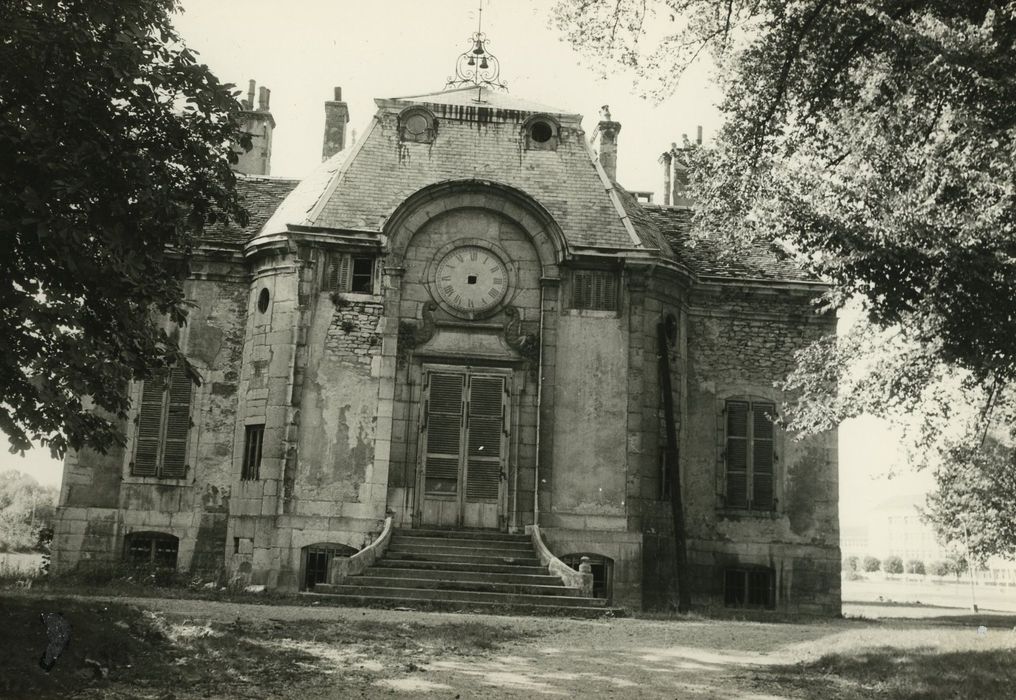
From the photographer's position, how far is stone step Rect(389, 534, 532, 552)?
693 inches

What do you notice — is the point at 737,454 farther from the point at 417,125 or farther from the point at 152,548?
the point at 152,548

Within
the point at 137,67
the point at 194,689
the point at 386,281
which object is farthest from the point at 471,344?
the point at 194,689

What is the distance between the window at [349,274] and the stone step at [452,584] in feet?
18.4

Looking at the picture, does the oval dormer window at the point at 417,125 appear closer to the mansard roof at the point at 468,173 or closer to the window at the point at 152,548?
the mansard roof at the point at 468,173

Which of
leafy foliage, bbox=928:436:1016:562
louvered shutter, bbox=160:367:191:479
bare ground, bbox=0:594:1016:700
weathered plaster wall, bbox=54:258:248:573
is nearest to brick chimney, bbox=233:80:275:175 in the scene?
weathered plaster wall, bbox=54:258:248:573

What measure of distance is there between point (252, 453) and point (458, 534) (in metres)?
4.32

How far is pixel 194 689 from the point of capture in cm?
861

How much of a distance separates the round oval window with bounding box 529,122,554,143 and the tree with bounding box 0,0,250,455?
10420 mm

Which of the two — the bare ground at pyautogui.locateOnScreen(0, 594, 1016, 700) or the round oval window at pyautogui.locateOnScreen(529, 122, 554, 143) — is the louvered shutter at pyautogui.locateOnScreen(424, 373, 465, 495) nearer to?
the bare ground at pyautogui.locateOnScreen(0, 594, 1016, 700)

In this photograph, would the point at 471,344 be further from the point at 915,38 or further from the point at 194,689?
the point at 194,689

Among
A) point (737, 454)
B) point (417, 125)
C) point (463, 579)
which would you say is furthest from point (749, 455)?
point (417, 125)

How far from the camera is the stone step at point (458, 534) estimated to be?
18.0 m

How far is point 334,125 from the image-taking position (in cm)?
2414

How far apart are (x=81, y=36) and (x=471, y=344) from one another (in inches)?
405
